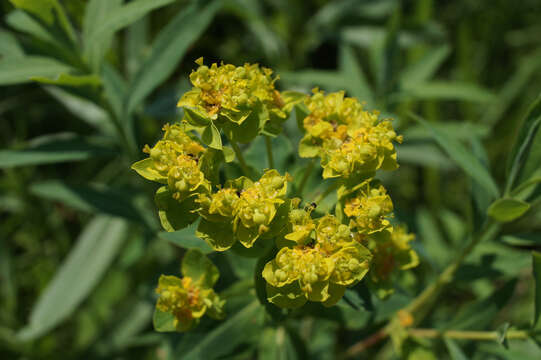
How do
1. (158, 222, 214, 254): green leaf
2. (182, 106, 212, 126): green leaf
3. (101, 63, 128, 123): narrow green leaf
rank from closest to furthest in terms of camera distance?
(182, 106, 212, 126): green leaf < (158, 222, 214, 254): green leaf < (101, 63, 128, 123): narrow green leaf

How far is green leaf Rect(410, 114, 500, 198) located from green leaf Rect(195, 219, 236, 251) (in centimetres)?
102

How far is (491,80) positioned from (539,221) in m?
1.48

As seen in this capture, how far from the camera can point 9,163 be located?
2.41 meters

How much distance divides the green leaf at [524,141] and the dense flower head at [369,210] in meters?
0.79

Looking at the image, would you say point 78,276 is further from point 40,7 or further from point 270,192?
point 270,192

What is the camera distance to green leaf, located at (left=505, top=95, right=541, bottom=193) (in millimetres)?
1953

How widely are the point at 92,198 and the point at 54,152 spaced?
1.08 ft

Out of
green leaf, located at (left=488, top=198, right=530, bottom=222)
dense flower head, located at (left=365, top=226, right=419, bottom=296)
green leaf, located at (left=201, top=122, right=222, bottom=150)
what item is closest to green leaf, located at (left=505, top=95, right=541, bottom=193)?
green leaf, located at (left=488, top=198, right=530, bottom=222)

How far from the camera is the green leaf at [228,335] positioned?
6.68ft

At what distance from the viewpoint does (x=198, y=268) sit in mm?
1883

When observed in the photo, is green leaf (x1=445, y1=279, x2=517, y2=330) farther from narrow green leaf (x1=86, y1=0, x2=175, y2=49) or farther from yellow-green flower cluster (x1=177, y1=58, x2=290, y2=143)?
narrow green leaf (x1=86, y1=0, x2=175, y2=49)

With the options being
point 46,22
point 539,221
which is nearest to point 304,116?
point 46,22

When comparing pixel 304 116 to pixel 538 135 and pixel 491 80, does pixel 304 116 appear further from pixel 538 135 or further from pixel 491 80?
pixel 491 80

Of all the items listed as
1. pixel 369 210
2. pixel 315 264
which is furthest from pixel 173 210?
pixel 369 210
